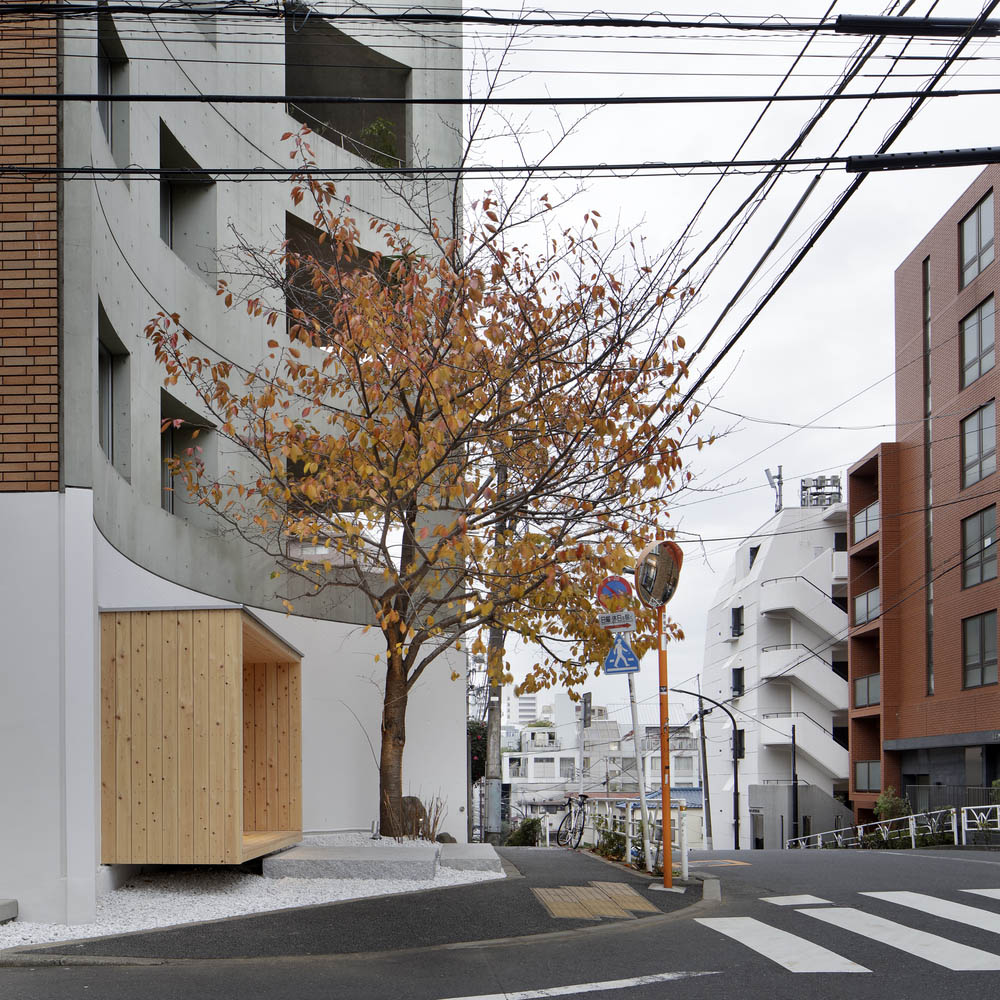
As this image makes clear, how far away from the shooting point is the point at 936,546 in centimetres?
3734

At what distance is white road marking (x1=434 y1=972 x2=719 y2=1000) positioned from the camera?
23.8ft

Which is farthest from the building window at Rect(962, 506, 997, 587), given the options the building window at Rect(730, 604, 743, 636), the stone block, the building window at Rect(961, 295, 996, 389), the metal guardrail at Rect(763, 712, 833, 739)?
the stone block

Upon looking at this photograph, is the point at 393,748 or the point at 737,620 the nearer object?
the point at 393,748

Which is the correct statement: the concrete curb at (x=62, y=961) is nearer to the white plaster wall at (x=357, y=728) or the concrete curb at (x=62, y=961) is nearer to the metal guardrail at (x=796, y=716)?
the white plaster wall at (x=357, y=728)

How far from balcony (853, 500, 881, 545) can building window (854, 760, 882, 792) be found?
25.8ft

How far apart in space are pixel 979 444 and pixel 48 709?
30121mm

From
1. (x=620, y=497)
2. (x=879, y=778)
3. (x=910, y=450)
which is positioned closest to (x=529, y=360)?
(x=620, y=497)

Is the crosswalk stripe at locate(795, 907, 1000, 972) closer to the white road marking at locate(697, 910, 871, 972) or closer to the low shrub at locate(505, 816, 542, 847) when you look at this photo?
the white road marking at locate(697, 910, 871, 972)

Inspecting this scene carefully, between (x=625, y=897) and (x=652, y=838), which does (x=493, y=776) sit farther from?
(x=625, y=897)

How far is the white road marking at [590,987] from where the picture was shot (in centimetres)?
725

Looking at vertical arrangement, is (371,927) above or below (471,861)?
above

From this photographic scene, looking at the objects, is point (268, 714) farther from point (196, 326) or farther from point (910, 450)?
point (910, 450)

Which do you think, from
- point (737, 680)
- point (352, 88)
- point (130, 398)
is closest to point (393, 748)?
point (130, 398)

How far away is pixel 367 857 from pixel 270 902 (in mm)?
1893
